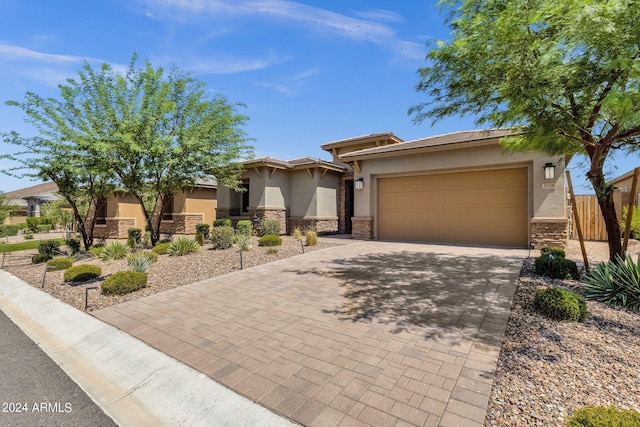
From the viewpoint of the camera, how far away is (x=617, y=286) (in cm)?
480

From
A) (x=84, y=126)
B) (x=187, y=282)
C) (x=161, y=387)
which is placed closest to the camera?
(x=161, y=387)

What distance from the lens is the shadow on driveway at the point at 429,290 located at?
167 inches

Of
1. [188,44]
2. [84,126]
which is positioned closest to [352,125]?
[188,44]

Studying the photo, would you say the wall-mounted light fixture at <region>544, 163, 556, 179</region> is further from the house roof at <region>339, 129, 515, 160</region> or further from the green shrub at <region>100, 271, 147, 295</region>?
the green shrub at <region>100, 271, 147, 295</region>

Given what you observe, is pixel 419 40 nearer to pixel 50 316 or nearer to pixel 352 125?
pixel 50 316

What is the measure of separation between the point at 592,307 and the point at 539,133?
3.10m

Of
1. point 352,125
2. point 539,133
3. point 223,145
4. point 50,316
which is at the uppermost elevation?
point 352,125

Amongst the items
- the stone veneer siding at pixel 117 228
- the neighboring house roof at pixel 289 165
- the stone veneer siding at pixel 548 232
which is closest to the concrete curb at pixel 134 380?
the stone veneer siding at pixel 548 232

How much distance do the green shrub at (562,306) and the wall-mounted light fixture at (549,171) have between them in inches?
281

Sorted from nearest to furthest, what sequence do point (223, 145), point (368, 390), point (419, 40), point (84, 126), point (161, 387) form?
point (368, 390) < point (161, 387) < point (419, 40) < point (84, 126) < point (223, 145)

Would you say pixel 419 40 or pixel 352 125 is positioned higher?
pixel 352 125

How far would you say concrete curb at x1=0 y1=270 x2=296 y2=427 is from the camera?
2.63 metres

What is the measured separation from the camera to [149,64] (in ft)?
37.6

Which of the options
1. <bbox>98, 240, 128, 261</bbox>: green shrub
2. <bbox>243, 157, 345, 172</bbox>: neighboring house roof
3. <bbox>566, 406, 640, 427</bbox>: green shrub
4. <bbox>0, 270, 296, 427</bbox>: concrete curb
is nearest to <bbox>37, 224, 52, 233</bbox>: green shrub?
<bbox>98, 240, 128, 261</bbox>: green shrub
